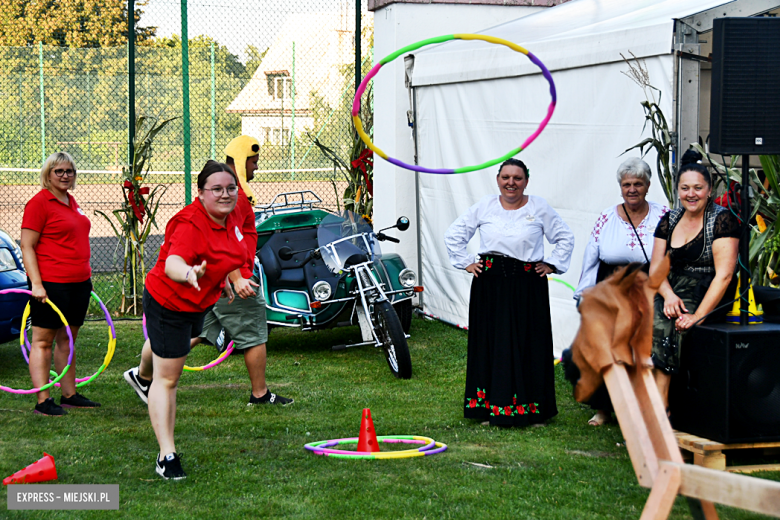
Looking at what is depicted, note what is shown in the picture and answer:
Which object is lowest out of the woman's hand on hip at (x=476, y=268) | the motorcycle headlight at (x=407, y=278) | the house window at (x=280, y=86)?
the motorcycle headlight at (x=407, y=278)

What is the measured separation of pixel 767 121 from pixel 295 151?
8820mm

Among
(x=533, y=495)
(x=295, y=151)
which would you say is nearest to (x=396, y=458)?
(x=533, y=495)

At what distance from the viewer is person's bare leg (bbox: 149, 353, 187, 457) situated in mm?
4328

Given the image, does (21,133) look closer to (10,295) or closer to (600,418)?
(10,295)

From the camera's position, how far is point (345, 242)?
7461 millimetres

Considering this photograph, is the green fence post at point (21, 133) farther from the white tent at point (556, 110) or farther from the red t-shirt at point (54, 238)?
the red t-shirt at point (54, 238)

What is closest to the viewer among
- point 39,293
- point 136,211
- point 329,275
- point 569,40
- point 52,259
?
point 39,293

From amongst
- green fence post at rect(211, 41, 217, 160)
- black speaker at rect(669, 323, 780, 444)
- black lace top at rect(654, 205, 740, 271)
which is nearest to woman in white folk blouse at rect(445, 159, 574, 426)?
black lace top at rect(654, 205, 740, 271)

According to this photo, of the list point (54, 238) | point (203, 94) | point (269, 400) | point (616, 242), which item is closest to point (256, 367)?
point (269, 400)

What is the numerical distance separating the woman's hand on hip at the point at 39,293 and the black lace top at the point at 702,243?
151 inches

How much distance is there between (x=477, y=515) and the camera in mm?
3850

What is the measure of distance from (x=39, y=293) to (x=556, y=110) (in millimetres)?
4343

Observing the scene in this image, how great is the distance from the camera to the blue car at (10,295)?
21.6ft

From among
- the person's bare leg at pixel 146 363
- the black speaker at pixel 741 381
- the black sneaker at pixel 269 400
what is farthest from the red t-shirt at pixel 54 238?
the black speaker at pixel 741 381
